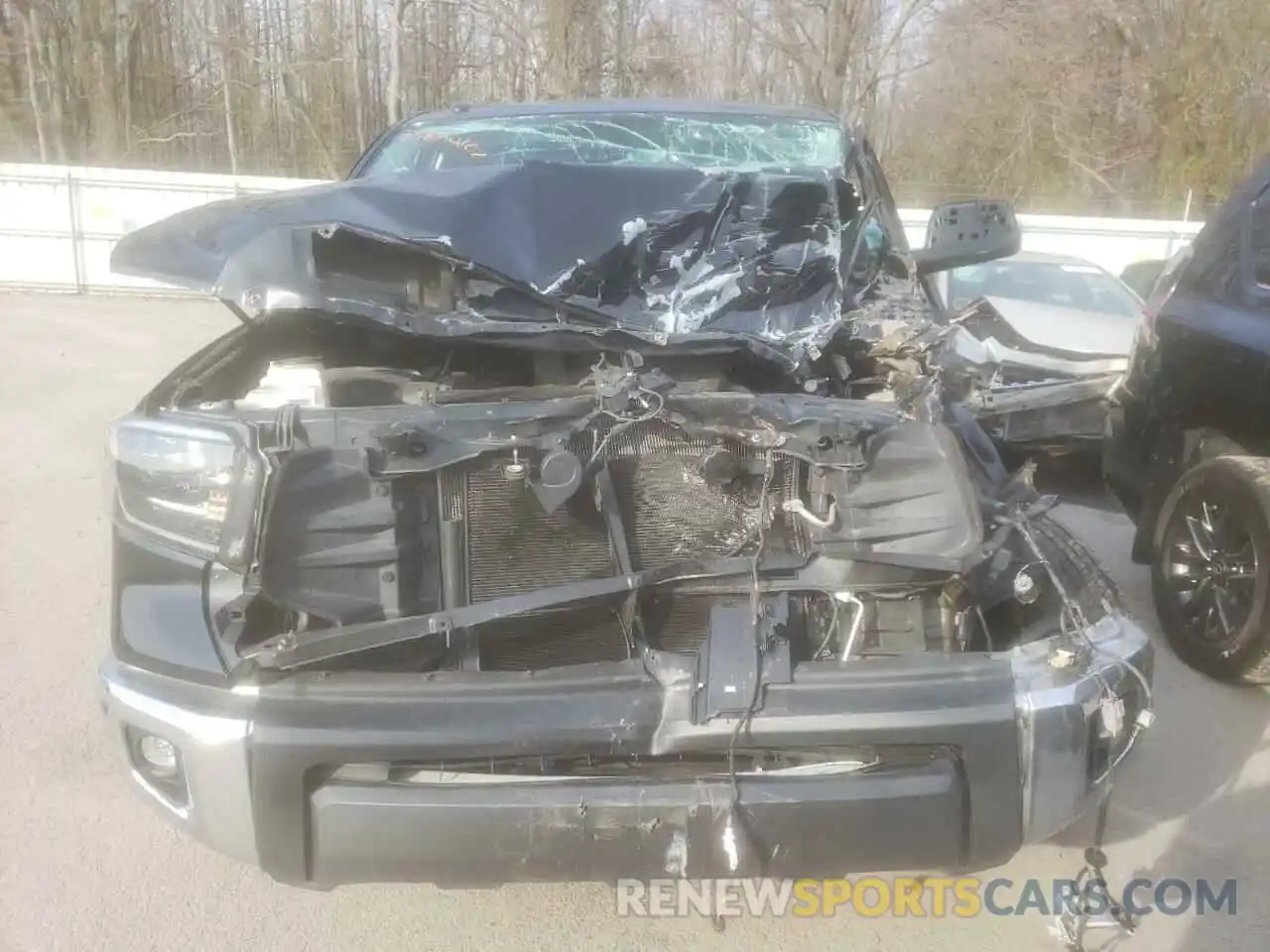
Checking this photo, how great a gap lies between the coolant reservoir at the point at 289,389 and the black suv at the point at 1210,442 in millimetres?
2848

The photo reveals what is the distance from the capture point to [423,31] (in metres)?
24.8

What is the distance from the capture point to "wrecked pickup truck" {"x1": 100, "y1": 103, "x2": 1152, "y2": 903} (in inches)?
74.9

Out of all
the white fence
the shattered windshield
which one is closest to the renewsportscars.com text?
the shattered windshield

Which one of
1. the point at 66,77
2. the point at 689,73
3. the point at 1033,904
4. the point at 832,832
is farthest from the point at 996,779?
the point at 66,77

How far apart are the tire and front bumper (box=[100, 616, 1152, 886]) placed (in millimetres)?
1712

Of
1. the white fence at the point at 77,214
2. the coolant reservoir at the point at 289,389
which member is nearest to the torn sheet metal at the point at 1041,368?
the coolant reservoir at the point at 289,389

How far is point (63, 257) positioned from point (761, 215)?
471 inches

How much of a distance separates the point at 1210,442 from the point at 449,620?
2985mm

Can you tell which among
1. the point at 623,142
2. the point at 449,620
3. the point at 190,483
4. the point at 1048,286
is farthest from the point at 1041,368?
the point at 190,483

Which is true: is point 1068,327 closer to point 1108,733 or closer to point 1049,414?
point 1049,414

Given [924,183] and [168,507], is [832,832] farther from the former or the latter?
[924,183]

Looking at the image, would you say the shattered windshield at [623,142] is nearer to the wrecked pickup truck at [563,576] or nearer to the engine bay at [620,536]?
the wrecked pickup truck at [563,576]

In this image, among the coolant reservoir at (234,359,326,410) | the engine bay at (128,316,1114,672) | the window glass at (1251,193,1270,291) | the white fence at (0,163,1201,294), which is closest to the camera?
the engine bay at (128,316,1114,672)

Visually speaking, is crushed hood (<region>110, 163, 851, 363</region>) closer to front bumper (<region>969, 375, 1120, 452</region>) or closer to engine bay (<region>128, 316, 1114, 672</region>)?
engine bay (<region>128, 316, 1114, 672</region>)
